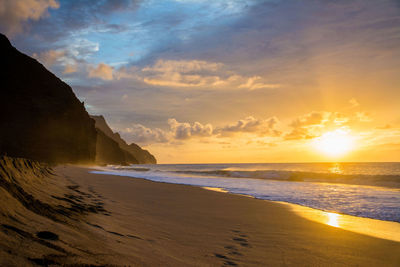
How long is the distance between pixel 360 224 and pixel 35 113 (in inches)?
2057

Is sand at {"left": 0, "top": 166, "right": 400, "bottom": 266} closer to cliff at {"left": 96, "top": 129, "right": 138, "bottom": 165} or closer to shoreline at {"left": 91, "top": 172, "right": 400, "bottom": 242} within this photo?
shoreline at {"left": 91, "top": 172, "right": 400, "bottom": 242}

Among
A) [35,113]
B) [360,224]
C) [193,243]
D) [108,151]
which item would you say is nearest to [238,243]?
[193,243]

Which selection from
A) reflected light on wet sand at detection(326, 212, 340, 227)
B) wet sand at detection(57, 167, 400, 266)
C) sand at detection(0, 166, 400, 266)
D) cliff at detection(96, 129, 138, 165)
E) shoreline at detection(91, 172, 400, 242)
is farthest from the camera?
cliff at detection(96, 129, 138, 165)

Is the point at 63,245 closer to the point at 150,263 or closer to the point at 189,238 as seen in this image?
the point at 150,263

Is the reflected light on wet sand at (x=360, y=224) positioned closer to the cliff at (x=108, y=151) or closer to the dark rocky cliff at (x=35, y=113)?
the dark rocky cliff at (x=35, y=113)

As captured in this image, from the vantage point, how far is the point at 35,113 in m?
46.2

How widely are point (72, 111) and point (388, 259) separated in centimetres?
5855

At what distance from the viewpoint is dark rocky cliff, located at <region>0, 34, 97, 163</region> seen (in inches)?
1702

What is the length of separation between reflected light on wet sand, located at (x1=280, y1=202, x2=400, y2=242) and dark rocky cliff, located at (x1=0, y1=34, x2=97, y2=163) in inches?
1834

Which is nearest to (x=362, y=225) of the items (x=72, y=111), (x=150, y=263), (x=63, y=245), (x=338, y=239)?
(x=338, y=239)

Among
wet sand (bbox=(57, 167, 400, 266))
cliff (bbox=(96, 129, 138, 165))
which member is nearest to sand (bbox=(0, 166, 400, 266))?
wet sand (bbox=(57, 167, 400, 266))

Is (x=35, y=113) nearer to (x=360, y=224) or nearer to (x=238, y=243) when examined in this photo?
(x=238, y=243)

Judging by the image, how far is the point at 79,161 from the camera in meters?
54.1

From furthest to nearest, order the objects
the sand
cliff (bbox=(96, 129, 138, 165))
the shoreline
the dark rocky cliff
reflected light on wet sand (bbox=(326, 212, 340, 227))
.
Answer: cliff (bbox=(96, 129, 138, 165)) < the dark rocky cliff < reflected light on wet sand (bbox=(326, 212, 340, 227)) < the shoreline < the sand
